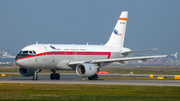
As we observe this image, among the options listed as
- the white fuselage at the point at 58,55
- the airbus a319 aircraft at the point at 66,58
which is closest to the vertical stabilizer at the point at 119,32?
the airbus a319 aircraft at the point at 66,58

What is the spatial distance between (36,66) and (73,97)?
21029mm

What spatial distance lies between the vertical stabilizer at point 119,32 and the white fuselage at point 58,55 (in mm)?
3519

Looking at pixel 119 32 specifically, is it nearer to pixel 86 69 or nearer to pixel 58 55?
pixel 58 55

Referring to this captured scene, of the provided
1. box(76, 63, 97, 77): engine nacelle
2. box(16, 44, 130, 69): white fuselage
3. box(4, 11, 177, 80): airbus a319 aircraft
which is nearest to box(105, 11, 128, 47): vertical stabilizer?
box(4, 11, 177, 80): airbus a319 aircraft

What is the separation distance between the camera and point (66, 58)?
4719cm

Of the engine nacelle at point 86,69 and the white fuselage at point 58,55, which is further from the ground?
the white fuselage at point 58,55

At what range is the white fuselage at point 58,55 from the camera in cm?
4391

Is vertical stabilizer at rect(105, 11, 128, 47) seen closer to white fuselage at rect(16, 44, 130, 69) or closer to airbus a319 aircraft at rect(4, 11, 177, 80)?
airbus a319 aircraft at rect(4, 11, 177, 80)

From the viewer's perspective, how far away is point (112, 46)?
55.4m

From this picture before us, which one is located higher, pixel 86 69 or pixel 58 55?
pixel 58 55

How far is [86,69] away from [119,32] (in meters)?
15.1

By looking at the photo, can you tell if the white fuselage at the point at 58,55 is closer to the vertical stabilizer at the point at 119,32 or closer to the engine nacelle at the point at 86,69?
the engine nacelle at the point at 86,69

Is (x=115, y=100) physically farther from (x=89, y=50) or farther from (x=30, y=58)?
(x=89, y=50)

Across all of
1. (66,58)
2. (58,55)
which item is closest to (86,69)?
(66,58)
